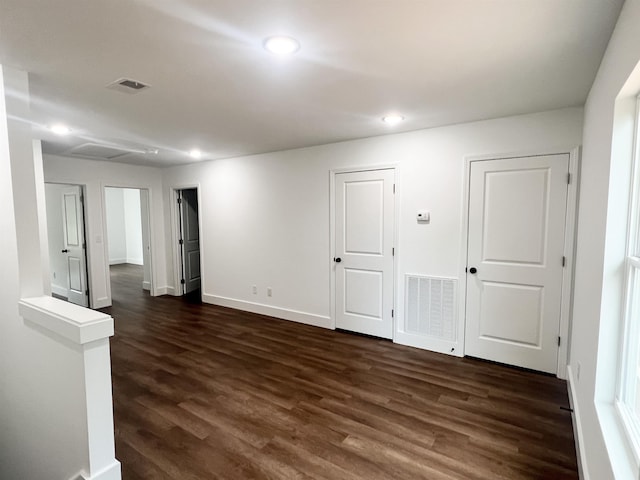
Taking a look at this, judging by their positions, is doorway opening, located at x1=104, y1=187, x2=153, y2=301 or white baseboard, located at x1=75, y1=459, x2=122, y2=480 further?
doorway opening, located at x1=104, y1=187, x2=153, y2=301

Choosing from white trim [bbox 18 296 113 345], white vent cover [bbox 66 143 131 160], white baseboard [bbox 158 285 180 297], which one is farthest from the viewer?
white baseboard [bbox 158 285 180 297]

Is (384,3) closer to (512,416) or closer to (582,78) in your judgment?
(582,78)

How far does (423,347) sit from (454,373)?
57cm

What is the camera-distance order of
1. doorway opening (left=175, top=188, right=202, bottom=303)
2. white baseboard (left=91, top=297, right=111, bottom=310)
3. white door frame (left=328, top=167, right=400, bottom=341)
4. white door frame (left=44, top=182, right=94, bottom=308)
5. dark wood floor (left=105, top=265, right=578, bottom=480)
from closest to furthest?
dark wood floor (left=105, top=265, right=578, bottom=480), white door frame (left=328, top=167, right=400, bottom=341), white door frame (left=44, top=182, right=94, bottom=308), white baseboard (left=91, top=297, right=111, bottom=310), doorway opening (left=175, top=188, right=202, bottom=303)

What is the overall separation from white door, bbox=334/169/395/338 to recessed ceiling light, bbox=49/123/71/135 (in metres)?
2.98

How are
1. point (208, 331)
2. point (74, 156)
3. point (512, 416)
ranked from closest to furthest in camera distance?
point (512, 416) → point (208, 331) → point (74, 156)

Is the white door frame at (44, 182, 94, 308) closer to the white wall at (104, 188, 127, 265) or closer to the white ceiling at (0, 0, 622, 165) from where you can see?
the white ceiling at (0, 0, 622, 165)

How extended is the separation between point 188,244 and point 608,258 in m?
6.12

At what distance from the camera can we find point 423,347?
363cm

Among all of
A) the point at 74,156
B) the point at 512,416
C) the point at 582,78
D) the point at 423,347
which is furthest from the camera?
the point at 74,156

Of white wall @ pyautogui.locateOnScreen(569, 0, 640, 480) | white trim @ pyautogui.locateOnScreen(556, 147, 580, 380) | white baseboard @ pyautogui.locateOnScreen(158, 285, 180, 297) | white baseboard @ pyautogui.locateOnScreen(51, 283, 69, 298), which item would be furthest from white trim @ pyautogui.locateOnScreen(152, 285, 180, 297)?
white wall @ pyautogui.locateOnScreen(569, 0, 640, 480)

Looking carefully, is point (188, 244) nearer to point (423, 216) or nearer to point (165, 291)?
point (165, 291)

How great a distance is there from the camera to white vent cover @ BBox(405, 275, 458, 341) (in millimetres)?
3455

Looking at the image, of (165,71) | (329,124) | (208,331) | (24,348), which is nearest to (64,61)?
(165,71)
